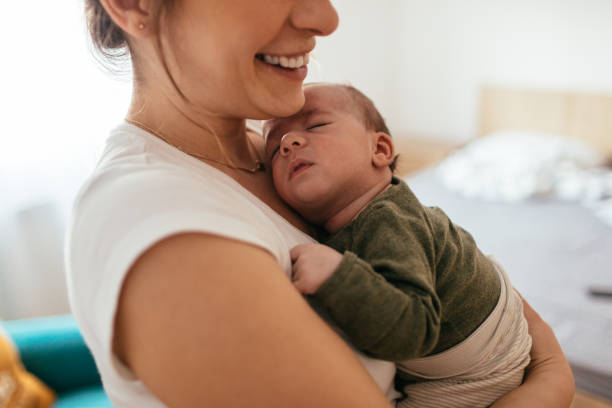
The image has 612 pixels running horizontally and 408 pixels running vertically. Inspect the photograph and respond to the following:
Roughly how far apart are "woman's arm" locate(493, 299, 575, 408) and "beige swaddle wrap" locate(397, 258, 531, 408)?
0.03m

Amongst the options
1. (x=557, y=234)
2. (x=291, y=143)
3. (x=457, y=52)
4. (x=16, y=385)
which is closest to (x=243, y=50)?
(x=291, y=143)

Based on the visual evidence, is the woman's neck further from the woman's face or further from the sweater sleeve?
the sweater sleeve

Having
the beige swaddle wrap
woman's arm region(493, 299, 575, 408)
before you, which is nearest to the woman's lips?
the beige swaddle wrap

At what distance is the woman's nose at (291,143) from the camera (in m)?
0.92

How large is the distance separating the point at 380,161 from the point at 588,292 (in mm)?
1273

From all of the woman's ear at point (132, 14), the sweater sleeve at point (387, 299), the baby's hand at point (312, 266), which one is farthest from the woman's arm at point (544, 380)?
the woman's ear at point (132, 14)

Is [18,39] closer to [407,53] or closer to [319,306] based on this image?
[319,306]

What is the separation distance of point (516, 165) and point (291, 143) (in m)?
2.31

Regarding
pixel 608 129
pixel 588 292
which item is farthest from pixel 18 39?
pixel 608 129

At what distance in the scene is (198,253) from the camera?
21.9 inches

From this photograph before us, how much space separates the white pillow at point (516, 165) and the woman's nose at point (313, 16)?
213 centimetres

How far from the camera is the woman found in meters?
0.54

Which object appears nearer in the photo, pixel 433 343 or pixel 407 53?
pixel 433 343

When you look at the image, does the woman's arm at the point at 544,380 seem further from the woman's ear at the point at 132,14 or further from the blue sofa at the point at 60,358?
the blue sofa at the point at 60,358
